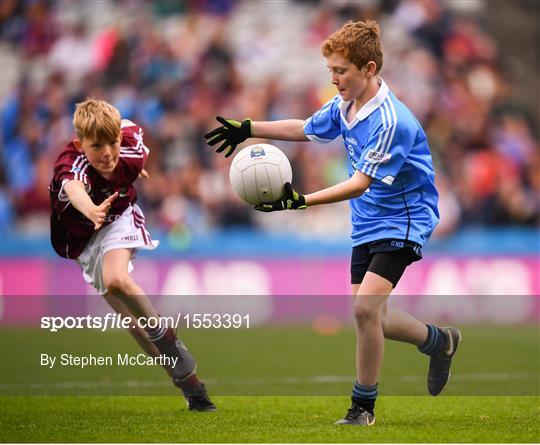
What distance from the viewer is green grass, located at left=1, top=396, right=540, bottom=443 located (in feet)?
18.5

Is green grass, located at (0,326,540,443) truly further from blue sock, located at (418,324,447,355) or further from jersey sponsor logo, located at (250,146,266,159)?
jersey sponsor logo, located at (250,146,266,159)

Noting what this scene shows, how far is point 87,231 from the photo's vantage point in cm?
696

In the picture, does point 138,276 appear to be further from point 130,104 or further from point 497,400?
point 497,400

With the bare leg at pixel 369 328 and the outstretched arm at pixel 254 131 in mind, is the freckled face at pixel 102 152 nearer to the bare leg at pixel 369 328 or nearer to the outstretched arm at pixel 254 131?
the outstretched arm at pixel 254 131

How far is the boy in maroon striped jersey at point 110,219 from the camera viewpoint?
6.47 meters

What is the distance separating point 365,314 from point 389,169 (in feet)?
2.70

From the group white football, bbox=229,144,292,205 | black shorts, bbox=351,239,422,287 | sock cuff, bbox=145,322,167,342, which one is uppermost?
white football, bbox=229,144,292,205

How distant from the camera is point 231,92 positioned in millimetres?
16562

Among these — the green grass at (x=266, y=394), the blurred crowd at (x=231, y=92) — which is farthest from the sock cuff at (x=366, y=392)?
the blurred crowd at (x=231, y=92)

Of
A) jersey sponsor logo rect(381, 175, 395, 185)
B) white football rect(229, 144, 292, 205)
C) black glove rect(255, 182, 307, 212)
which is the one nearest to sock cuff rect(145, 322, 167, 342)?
white football rect(229, 144, 292, 205)

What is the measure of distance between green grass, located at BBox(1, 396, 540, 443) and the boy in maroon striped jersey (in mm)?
429

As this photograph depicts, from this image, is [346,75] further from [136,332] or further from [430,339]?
[136,332]

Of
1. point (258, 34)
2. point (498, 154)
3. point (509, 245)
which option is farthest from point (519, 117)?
point (258, 34)

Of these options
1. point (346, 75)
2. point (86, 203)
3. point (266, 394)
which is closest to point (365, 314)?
point (346, 75)
